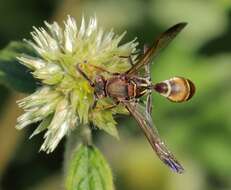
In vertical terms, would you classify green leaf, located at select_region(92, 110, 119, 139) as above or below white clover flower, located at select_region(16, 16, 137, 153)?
below

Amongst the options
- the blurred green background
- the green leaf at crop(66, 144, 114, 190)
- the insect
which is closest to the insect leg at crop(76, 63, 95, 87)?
the insect

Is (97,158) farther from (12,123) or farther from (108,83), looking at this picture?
→ (12,123)

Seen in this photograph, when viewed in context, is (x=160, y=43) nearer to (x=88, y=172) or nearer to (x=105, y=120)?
(x=105, y=120)

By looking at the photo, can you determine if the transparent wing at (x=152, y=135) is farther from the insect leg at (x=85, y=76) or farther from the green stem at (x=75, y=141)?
the green stem at (x=75, y=141)

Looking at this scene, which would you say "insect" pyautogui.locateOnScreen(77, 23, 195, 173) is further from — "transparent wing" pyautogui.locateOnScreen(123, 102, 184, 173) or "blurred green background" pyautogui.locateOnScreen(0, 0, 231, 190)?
"blurred green background" pyautogui.locateOnScreen(0, 0, 231, 190)

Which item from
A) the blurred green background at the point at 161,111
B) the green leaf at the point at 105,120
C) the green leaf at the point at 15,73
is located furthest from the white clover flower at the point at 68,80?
the blurred green background at the point at 161,111
